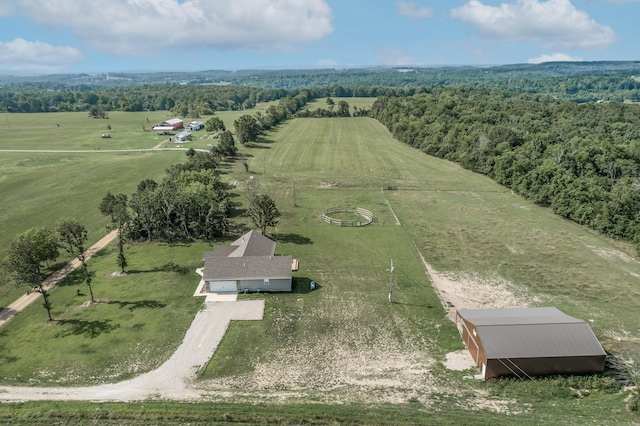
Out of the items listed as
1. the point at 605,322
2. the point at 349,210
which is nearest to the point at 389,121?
the point at 349,210

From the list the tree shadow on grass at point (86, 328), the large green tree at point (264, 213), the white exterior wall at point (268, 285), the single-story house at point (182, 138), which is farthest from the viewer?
the single-story house at point (182, 138)

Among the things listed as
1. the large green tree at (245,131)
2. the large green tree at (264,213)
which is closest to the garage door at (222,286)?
the large green tree at (264,213)

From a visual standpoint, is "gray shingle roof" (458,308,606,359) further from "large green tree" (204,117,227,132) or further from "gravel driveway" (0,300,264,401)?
"large green tree" (204,117,227,132)

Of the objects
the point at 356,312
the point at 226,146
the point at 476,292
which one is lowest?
the point at 476,292

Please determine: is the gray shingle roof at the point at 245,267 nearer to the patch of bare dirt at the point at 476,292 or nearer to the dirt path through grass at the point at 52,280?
the dirt path through grass at the point at 52,280

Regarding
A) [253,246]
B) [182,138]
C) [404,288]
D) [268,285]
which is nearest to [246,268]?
[268,285]

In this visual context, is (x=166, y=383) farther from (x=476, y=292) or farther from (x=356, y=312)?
(x=476, y=292)

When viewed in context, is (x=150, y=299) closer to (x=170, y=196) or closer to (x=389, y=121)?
(x=170, y=196)
